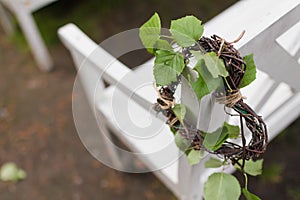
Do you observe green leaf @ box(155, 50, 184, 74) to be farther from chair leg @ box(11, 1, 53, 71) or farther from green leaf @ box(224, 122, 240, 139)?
chair leg @ box(11, 1, 53, 71)

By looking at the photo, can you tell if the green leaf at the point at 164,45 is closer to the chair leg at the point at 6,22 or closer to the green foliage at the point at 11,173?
the green foliage at the point at 11,173

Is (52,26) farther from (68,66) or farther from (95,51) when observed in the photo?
(95,51)

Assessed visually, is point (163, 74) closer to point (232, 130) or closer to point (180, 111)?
point (180, 111)

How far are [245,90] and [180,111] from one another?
1.55ft

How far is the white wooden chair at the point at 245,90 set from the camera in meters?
0.74

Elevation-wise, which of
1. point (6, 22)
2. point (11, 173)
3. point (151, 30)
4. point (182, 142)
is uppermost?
point (151, 30)

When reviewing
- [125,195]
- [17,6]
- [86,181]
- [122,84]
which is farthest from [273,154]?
[17,6]

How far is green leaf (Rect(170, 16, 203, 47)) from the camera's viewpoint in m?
0.62

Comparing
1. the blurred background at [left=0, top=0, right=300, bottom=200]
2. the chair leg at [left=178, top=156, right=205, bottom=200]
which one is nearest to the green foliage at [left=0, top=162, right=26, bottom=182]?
the blurred background at [left=0, top=0, right=300, bottom=200]

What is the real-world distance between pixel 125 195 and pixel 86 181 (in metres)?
0.18

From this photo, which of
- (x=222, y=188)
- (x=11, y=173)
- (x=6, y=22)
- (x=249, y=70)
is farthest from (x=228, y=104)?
(x=6, y=22)

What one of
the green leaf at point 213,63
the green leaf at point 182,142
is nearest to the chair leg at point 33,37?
the green leaf at point 182,142

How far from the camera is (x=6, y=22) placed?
219 cm

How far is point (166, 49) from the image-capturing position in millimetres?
639
